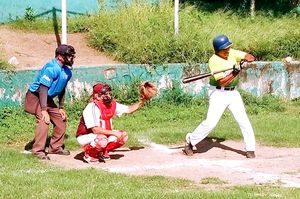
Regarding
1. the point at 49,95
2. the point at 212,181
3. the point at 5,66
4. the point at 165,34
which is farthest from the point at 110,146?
the point at 165,34

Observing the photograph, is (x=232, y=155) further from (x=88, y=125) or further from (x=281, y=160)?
(x=88, y=125)

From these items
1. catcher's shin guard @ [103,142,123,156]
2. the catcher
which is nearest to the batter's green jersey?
the catcher

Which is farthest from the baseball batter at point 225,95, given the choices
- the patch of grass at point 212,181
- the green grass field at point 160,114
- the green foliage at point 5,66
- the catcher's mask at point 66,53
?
the green foliage at point 5,66

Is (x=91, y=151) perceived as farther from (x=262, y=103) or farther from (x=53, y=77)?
(x=262, y=103)

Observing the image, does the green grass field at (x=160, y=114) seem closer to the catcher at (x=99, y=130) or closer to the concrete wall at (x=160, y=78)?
the concrete wall at (x=160, y=78)

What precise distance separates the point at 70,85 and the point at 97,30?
3.83m

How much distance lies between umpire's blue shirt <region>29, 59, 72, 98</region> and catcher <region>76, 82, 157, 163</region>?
0.50 m

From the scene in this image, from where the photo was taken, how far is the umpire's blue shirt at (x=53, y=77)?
895 centimetres

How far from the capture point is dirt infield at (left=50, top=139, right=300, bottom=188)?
820cm

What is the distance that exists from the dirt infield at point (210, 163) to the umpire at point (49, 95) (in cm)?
32

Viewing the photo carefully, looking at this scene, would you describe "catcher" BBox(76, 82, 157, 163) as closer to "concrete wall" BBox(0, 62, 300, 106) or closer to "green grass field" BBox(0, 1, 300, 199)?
"green grass field" BBox(0, 1, 300, 199)

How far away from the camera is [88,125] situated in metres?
8.86

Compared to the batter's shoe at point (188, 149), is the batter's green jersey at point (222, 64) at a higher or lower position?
higher

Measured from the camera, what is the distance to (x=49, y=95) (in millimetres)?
9227
